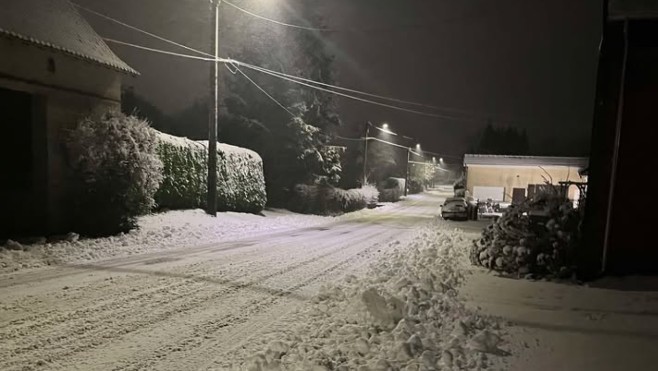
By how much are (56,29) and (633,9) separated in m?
15.1

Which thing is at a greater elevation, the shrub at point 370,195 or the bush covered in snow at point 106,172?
the bush covered in snow at point 106,172

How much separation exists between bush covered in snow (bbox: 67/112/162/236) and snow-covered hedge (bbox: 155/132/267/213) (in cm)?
263

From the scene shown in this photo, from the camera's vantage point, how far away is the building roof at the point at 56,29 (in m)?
11.7

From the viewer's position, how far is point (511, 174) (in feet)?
114

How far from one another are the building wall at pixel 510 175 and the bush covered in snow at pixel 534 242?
27.0 meters

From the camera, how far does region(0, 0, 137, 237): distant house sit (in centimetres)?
1148

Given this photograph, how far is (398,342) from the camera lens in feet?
15.1

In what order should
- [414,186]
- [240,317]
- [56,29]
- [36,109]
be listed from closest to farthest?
1. [240,317]
2. [36,109]
3. [56,29]
4. [414,186]

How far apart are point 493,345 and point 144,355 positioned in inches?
151

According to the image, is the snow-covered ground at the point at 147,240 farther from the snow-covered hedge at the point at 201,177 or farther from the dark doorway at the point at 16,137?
the dark doorway at the point at 16,137

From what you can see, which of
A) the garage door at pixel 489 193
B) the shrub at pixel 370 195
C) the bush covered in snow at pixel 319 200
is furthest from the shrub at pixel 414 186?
the bush covered in snow at pixel 319 200

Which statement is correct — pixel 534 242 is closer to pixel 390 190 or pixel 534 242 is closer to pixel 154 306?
pixel 154 306

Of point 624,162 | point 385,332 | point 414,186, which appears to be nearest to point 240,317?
point 385,332

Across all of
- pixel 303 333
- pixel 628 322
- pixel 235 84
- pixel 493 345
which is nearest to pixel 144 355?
pixel 303 333
